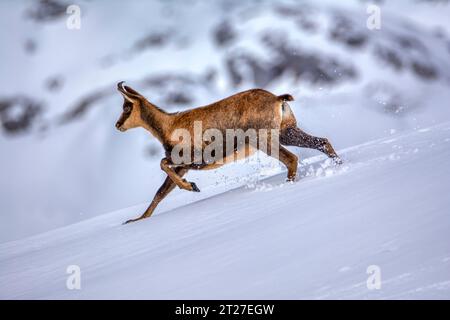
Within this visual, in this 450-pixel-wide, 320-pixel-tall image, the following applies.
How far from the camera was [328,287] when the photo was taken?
3551 millimetres

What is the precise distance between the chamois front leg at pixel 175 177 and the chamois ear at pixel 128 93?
90cm

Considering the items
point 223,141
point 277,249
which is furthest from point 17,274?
point 277,249

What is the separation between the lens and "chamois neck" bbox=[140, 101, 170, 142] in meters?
7.56

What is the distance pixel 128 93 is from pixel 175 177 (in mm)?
1216

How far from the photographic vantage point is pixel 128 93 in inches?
301

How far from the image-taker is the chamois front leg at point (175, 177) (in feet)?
23.4

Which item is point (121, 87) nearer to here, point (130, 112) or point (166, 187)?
point (130, 112)

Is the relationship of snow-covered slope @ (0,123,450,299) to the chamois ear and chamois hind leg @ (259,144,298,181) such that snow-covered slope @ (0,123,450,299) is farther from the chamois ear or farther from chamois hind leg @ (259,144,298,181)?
the chamois ear

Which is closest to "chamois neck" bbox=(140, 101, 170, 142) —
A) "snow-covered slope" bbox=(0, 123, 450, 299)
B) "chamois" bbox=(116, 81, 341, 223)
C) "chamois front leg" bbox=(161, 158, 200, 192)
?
"chamois" bbox=(116, 81, 341, 223)

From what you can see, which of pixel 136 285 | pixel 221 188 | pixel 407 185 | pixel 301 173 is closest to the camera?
pixel 136 285

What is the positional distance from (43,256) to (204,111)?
232 centimetres
